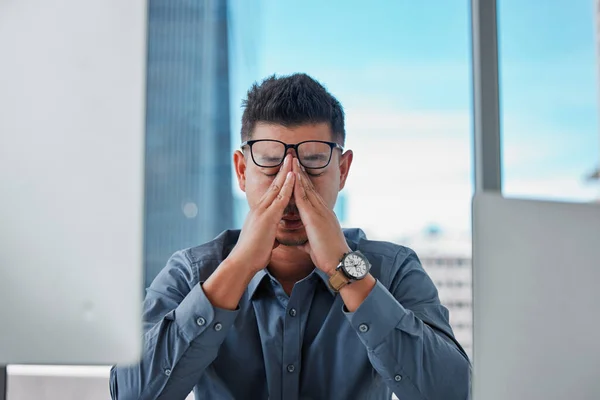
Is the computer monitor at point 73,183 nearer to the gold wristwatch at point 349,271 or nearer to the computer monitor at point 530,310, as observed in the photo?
the computer monitor at point 530,310

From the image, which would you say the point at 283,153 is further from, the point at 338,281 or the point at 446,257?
the point at 446,257

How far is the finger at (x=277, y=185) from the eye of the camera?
1.08m

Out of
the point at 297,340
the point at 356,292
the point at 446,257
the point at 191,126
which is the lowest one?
the point at 446,257

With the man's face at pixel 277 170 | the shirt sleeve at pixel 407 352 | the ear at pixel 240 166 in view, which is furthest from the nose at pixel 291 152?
the shirt sleeve at pixel 407 352

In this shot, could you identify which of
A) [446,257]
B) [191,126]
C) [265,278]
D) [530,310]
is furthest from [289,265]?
[191,126]

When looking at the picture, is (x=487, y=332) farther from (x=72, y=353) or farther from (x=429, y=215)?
(x=429, y=215)

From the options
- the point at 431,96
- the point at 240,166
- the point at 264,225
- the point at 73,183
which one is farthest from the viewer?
the point at 431,96

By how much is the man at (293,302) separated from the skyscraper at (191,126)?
10007mm

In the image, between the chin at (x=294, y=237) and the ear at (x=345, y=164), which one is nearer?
the chin at (x=294, y=237)

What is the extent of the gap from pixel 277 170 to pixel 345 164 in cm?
21

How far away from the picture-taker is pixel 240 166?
4.15ft

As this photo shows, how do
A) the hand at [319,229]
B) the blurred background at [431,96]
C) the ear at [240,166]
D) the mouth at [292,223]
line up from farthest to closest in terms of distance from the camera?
the blurred background at [431,96], the ear at [240,166], the mouth at [292,223], the hand at [319,229]

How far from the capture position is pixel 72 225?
0.46 meters

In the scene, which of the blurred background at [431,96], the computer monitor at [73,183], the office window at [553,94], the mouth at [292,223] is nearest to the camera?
the computer monitor at [73,183]
